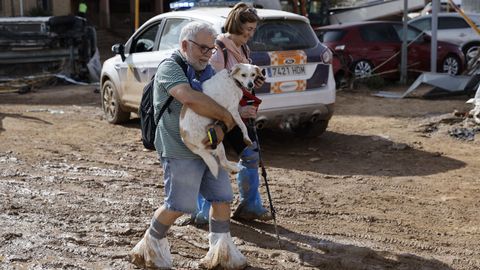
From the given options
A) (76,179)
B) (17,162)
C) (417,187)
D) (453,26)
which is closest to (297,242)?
(417,187)

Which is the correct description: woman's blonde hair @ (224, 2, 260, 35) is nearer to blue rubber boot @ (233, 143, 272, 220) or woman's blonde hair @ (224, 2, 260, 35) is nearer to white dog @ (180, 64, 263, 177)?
white dog @ (180, 64, 263, 177)

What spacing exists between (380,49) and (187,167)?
43.6 feet

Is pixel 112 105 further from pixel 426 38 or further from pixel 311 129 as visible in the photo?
pixel 426 38

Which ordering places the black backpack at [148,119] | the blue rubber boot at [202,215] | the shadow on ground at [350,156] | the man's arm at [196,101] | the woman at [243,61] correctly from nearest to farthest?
the man's arm at [196,101]
the black backpack at [148,119]
the woman at [243,61]
the blue rubber boot at [202,215]
the shadow on ground at [350,156]

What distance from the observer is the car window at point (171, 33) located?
9133mm

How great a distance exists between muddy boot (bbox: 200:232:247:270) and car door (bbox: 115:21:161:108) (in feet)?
17.0

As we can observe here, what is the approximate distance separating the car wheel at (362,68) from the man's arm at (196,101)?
41.8ft

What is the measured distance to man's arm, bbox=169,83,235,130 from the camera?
420cm

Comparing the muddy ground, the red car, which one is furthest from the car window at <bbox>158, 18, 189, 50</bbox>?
the red car

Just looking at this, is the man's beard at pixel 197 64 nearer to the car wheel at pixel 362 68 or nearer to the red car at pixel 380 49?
the red car at pixel 380 49

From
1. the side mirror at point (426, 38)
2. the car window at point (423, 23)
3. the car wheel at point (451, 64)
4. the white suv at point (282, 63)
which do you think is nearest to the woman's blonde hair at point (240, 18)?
the white suv at point (282, 63)

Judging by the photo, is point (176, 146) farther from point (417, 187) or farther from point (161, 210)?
point (417, 187)

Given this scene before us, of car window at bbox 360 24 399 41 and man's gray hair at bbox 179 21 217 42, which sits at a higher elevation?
man's gray hair at bbox 179 21 217 42

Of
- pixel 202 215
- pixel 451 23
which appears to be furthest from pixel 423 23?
pixel 202 215
